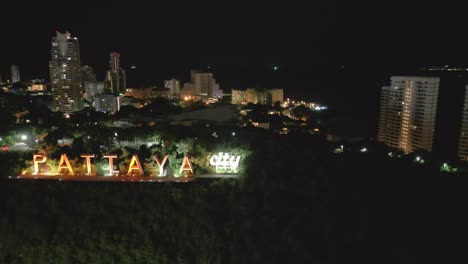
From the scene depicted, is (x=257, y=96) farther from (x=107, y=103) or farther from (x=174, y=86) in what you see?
(x=107, y=103)

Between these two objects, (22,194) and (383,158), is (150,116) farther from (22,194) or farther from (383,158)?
(383,158)

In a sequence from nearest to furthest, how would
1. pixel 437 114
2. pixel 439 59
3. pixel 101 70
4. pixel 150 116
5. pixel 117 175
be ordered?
pixel 117 175, pixel 437 114, pixel 150 116, pixel 439 59, pixel 101 70

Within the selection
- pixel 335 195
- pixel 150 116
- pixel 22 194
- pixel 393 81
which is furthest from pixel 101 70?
pixel 335 195

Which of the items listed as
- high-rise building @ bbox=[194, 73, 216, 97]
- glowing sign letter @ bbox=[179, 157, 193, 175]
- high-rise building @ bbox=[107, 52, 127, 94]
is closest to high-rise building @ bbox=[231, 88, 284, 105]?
high-rise building @ bbox=[194, 73, 216, 97]

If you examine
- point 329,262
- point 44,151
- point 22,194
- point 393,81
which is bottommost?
point 329,262

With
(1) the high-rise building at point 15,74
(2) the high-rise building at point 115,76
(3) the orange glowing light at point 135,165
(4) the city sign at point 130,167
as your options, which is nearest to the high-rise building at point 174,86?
(2) the high-rise building at point 115,76

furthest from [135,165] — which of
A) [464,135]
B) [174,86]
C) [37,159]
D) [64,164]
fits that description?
[174,86]

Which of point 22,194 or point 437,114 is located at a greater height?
point 437,114
